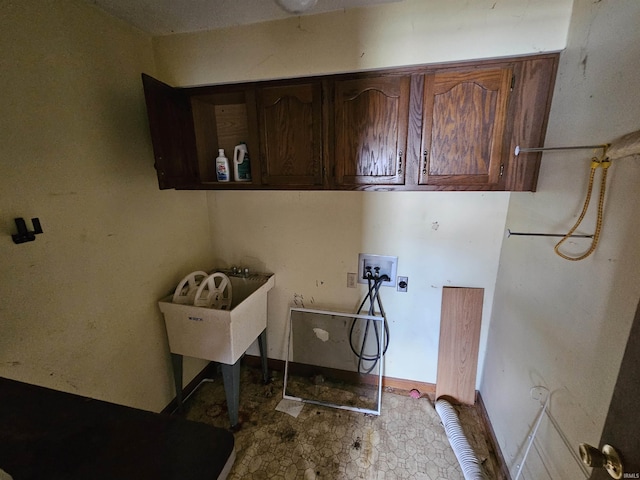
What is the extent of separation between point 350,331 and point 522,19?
1.85m

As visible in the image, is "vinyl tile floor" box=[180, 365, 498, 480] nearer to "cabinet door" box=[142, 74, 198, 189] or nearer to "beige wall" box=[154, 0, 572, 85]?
"cabinet door" box=[142, 74, 198, 189]

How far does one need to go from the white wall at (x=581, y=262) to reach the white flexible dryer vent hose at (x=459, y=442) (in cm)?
17

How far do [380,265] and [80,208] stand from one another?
62.3 inches

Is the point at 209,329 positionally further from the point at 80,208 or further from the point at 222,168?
the point at 222,168

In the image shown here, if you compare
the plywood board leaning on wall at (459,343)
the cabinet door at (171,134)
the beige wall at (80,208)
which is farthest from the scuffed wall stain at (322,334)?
the cabinet door at (171,134)

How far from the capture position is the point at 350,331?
A: 1851 millimetres

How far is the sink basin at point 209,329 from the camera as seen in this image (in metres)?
1.44

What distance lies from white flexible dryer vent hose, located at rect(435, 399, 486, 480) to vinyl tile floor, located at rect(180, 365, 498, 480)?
2.0 inches

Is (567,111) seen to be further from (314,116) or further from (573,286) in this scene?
(314,116)

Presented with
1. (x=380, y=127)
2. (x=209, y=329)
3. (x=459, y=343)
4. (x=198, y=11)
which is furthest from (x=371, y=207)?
(x=198, y=11)

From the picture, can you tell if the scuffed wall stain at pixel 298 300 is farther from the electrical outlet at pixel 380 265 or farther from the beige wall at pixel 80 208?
the beige wall at pixel 80 208

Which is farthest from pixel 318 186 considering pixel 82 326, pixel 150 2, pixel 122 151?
pixel 82 326

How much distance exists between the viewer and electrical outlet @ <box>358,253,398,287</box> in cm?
171

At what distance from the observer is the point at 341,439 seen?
1.55 m
